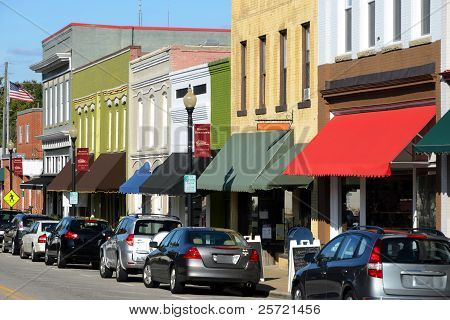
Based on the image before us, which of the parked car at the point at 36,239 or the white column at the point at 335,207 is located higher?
the white column at the point at 335,207

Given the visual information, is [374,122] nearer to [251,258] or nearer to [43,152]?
[251,258]

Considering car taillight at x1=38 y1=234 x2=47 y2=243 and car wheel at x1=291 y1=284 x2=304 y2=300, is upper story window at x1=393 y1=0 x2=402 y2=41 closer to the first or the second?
car wheel at x1=291 y1=284 x2=304 y2=300

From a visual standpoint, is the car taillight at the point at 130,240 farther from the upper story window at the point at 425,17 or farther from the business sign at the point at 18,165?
the business sign at the point at 18,165

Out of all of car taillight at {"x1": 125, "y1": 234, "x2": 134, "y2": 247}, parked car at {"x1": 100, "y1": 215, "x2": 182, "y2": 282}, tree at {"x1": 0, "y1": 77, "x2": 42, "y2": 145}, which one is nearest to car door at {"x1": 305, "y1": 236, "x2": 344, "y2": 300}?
parked car at {"x1": 100, "y1": 215, "x2": 182, "y2": 282}

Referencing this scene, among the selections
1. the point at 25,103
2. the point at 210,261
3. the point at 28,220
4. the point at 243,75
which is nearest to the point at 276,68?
the point at 243,75

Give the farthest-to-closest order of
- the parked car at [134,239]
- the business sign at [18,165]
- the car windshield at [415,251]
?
the business sign at [18,165], the parked car at [134,239], the car windshield at [415,251]

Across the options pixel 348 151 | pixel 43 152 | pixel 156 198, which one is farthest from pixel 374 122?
pixel 43 152

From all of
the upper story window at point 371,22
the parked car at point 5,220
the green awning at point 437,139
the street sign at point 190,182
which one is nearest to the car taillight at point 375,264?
the green awning at point 437,139

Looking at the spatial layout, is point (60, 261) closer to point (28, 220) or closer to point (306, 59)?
point (306, 59)

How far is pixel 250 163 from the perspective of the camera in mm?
33094

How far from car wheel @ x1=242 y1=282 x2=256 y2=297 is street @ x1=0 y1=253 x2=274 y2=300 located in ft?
0.66

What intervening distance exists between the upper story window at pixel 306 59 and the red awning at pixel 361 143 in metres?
2.32

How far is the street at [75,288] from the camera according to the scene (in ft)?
70.8

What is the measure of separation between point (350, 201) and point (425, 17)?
20.5ft
